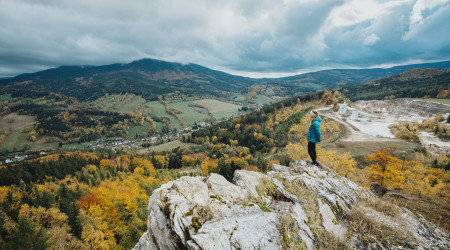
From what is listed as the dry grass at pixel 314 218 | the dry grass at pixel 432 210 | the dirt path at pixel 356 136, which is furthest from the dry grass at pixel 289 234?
the dirt path at pixel 356 136

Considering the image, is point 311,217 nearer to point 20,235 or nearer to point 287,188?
point 287,188

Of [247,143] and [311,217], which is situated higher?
[311,217]

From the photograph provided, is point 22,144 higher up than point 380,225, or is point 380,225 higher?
point 380,225

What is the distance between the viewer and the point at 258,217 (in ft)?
26.1

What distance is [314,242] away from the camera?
7098mm

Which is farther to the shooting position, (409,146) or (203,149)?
(203,149)

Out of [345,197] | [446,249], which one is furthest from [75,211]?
[446,249]

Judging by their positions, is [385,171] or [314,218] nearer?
[314,218]

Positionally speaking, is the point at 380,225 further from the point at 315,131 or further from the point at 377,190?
the point at 377,190

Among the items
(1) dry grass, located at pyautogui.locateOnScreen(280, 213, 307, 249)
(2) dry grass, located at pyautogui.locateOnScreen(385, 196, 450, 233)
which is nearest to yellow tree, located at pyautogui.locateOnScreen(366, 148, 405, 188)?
(2) dry grass, located at pyautogui.locateOnScreen(385, 196, 450, 233)

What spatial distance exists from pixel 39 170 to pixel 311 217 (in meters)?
104

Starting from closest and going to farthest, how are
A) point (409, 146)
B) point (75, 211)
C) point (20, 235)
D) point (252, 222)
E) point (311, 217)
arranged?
point (252, 222) → point (311, 217) → point (20, 235) → point (75, 211) → point (409, 146)

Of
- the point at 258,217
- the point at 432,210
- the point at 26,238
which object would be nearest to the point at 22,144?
the point at 26,238

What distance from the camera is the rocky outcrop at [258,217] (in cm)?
691
